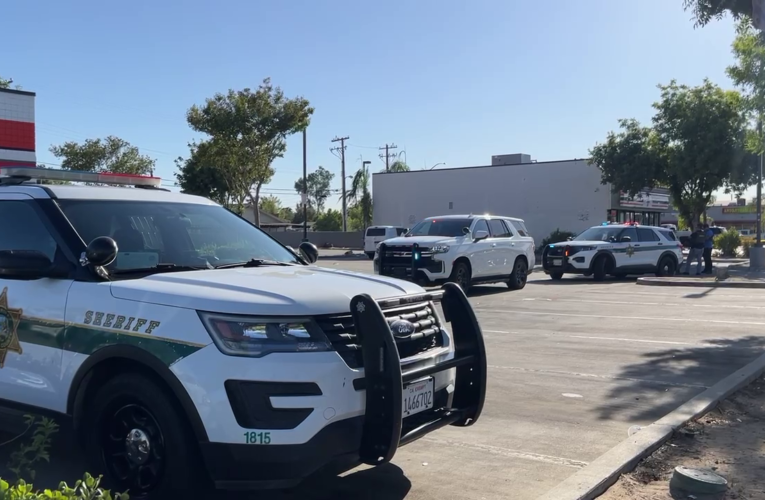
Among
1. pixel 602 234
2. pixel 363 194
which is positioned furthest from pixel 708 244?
pixel 363 194

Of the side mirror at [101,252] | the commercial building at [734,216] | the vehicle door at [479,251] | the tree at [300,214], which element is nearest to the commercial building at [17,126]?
the vehicle door at [479,251]

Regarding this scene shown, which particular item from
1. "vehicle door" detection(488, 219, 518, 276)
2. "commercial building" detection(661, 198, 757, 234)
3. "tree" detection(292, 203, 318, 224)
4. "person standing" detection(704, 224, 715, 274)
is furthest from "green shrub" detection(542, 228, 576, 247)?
"tree" detection(292, 203, 318, 224)

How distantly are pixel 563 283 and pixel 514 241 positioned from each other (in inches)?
156

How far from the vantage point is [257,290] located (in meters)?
4.14

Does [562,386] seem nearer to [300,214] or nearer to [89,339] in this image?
[89,339]

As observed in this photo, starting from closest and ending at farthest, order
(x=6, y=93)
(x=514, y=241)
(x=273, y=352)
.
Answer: (x=273, y=352)
(x=514, y=241)
(x=6, y=93)

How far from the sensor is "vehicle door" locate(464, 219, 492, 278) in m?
16.5

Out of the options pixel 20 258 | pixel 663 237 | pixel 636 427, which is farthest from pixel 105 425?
pixel 663 237

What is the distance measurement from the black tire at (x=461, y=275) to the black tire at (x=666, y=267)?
9.50m

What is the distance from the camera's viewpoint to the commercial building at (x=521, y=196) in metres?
42.3

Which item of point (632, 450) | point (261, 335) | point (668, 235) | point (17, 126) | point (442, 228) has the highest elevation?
point (17, 126)

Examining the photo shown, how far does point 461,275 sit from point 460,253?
1.68ft

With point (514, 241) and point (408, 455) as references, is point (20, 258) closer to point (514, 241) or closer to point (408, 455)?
point (408, 455)

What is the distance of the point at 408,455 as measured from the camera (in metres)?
5.50
